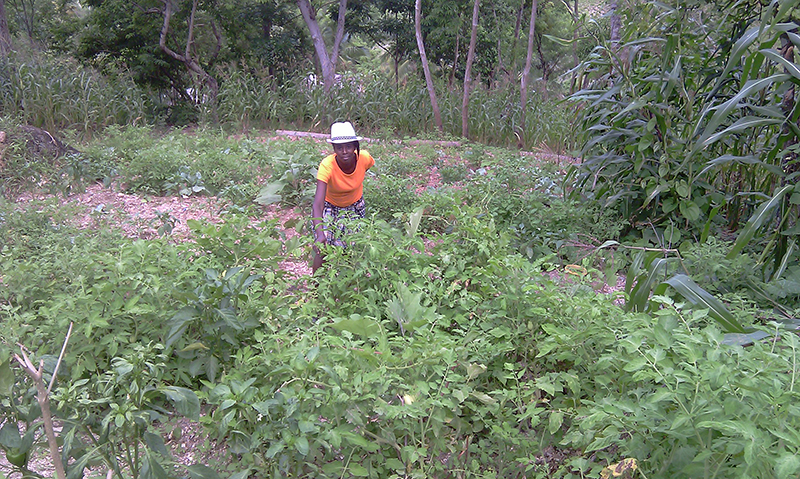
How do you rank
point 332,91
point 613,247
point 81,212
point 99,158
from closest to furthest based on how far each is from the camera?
1. point 613,247
2. point 81,212
3. point 99,158
4. point 332,91

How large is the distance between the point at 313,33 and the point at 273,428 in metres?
12.1

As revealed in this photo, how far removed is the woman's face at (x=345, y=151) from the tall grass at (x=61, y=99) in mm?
6273

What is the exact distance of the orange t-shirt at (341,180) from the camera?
11.4 feet

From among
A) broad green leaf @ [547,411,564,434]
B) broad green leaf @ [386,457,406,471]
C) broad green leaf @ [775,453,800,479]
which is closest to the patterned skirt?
broad green leaf @ [386,457,406,471]

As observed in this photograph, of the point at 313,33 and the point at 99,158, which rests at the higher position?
the point at 313,33

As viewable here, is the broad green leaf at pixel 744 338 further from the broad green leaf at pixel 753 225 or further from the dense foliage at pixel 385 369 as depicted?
the broad green leaf at pixel 753 225

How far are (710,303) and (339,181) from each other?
2.29 metres

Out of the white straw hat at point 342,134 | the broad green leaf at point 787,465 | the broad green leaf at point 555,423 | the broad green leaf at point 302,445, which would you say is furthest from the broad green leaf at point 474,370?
the white straw hat at point 342,134

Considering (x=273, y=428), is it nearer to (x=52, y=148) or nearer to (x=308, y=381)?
(x=308, y=381)

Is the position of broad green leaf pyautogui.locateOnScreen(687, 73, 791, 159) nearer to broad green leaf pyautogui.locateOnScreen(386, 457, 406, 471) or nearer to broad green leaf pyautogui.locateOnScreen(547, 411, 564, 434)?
broad green leaf pyautogui.locateOnScreen(547, 411, 564, 434)

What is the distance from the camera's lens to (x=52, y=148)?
629cm

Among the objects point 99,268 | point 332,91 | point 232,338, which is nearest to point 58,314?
point 99,268

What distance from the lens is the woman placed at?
3354 mm

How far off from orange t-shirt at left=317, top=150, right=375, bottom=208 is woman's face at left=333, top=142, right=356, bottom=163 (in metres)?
0.07
